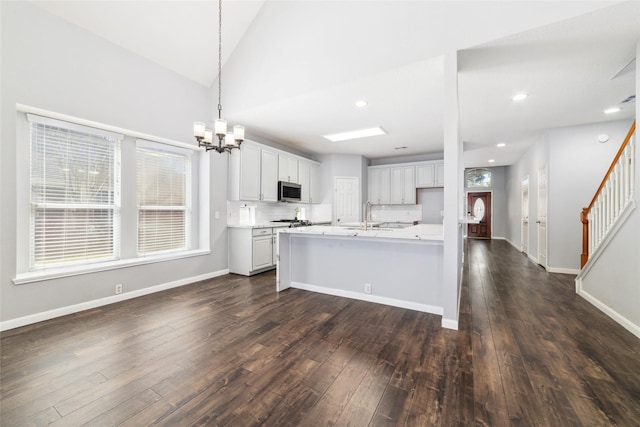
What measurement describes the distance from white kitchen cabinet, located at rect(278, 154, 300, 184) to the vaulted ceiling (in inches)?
33.4

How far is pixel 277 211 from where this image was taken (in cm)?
611

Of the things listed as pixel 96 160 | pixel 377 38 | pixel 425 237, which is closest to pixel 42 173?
pixel 96 160

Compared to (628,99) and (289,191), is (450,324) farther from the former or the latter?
(289,191)

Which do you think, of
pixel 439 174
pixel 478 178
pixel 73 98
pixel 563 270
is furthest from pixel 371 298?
pixel 478 178

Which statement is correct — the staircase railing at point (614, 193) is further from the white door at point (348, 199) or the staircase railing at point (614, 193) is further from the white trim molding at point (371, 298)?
the white door at point (348, 199)

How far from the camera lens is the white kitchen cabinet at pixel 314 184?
6.74 meters

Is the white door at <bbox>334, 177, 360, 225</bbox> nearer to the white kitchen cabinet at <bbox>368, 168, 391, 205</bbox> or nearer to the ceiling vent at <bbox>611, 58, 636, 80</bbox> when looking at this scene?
the white kitchen cabinet at <bbox>368, 168, 391, 205</bbox>

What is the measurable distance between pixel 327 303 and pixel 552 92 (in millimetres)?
4066

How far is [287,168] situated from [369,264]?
3376 mm

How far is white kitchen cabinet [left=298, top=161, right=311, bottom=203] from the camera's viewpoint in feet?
20.8

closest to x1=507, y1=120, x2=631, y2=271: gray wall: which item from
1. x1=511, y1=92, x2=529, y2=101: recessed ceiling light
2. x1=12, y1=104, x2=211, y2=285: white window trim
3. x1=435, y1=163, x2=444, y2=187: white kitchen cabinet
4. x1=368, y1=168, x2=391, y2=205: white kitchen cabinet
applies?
x1=511, y1=92, x2=529, y2=101: recessed ceiling light

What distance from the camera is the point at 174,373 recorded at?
6.14ft

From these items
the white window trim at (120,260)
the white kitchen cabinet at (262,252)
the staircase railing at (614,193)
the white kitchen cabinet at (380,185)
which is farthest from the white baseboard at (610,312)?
the white window trim at (120,260)

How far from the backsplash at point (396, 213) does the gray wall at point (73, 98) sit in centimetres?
525
